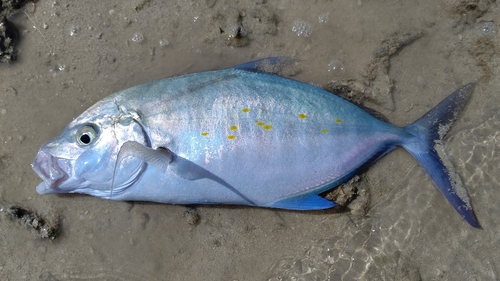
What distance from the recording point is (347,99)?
2.82 meters

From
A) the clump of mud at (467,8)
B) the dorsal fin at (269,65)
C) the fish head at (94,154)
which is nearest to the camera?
the fish head at (94,154)

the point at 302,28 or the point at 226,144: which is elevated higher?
the point at 302,28

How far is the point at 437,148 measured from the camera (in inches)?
105

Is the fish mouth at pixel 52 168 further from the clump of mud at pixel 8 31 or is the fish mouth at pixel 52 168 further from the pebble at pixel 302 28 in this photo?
the pebble at pixel 302 28

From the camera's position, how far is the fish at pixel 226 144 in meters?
2.39

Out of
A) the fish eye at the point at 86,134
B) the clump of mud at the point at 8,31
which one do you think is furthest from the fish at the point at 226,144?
the clump of mud at the point at 8,31

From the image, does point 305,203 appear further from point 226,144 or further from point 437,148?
point 437,148

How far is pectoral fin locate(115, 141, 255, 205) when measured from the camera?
7.37 ft

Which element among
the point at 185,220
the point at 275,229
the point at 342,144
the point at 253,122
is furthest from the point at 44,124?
the point at 342,144

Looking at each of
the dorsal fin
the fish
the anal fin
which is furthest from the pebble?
the anal fin

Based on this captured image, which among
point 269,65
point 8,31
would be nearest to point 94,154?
point 8,31

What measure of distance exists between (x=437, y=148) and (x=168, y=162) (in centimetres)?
185

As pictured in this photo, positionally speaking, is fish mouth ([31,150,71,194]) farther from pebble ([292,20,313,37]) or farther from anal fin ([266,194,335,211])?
pebble ([292,20,313,37])

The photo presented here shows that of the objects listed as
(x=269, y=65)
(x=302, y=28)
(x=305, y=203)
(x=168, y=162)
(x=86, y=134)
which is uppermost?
(x=302, y=28)
